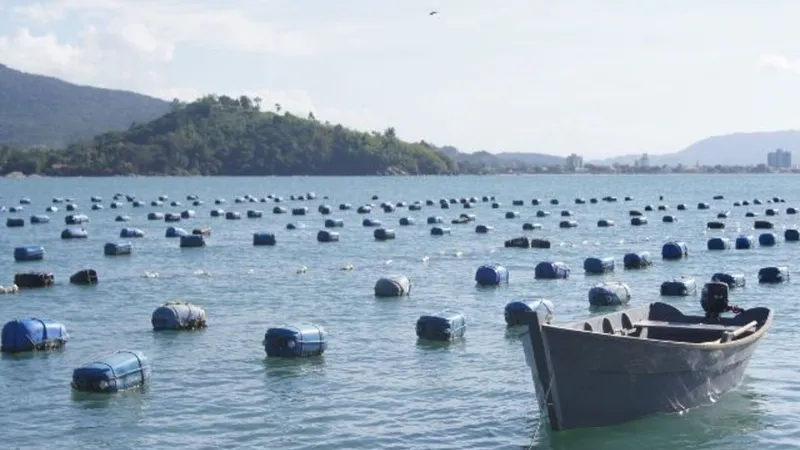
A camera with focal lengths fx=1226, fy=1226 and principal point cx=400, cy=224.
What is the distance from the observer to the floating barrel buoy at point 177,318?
4731 cm

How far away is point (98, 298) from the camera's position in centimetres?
5997

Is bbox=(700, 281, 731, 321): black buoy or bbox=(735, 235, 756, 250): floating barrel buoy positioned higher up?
bbox=(700, 281, 731, 321): black buoy

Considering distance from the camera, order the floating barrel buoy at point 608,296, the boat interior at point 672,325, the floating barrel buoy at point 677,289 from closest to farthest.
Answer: the boat interior at point 672,325 < the floating barrel buoy at point 608,296 < the floating barrel buoy at point 677,289

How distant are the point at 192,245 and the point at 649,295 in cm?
4177

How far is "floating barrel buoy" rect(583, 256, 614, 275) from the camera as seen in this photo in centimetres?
6962

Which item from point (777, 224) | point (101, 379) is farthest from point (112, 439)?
point (777, 224)

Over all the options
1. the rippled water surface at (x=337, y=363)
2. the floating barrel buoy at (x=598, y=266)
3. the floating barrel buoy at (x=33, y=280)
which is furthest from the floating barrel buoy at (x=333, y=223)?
the floating barrel buoy at (x=33, y=280)

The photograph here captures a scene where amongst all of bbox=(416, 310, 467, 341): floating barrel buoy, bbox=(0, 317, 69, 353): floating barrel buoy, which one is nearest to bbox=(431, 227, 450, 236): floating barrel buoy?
bbox=(416, 310, 467, 341): floating barrel buoy

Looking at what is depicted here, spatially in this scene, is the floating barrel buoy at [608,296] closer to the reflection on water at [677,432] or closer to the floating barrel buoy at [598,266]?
the floating barrel buoy at [598,266]

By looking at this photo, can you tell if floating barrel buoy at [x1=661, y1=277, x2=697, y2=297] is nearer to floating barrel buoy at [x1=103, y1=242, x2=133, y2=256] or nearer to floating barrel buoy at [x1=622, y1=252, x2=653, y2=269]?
floating barrel buoy at [x1=622, y1=252, x2=653, y2=269]

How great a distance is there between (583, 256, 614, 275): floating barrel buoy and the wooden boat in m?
35.1

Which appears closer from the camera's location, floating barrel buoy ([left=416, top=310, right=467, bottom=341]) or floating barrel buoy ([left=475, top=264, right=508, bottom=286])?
floating barrel buoy ([left=416, top=310, right=467, bottom=341])

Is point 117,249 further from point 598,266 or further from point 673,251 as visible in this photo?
point 673,251

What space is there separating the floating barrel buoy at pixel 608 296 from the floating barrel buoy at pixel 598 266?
1439 cm
